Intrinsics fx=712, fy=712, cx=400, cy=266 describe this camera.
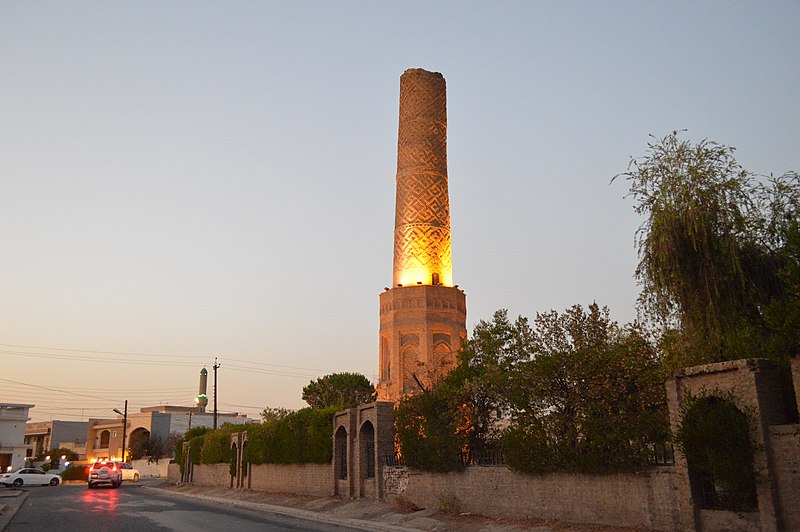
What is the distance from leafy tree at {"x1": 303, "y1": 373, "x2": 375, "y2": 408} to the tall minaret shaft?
6894 mm

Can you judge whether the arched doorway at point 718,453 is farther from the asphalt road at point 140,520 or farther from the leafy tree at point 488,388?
the asphalt road at point 140,520

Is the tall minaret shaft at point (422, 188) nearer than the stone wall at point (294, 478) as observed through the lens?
No

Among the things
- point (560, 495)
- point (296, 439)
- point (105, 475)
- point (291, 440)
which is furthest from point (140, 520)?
point (105, 475)

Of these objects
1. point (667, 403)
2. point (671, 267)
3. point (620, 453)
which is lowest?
point (620, 453)

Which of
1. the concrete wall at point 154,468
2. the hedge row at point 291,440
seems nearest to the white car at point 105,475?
the hedge row at point 291,440

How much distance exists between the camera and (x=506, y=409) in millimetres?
21984

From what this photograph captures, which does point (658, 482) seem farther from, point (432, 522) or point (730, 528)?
point (432, 522)

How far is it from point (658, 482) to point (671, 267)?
15.5 feet

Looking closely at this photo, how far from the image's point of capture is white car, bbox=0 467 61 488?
51.7 metres

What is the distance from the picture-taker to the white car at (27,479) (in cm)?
5166

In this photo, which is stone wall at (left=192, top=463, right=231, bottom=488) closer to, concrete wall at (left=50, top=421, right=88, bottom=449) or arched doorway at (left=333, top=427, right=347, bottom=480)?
arched doorway at (left=333, top=427, right=347, bottom=480)

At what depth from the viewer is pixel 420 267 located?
46.4 meters

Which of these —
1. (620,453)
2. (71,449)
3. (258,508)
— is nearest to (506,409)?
(620,453)

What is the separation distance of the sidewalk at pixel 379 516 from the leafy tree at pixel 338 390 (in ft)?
38.3
